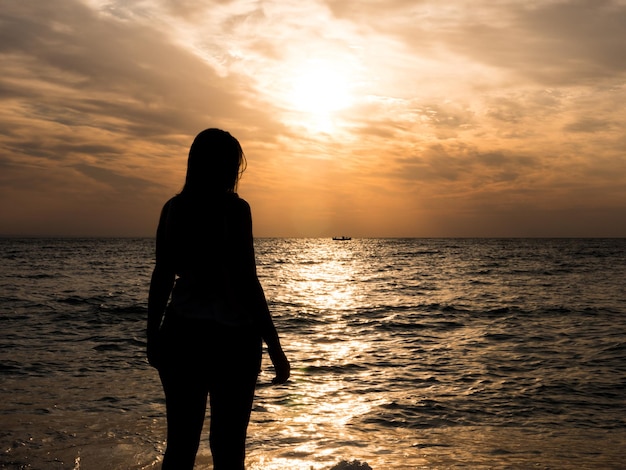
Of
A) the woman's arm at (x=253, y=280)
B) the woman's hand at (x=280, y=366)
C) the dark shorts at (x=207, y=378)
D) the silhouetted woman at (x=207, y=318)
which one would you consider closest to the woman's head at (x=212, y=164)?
the silhouetted woman at (x=207, y=318)

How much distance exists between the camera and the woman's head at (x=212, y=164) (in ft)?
8.64

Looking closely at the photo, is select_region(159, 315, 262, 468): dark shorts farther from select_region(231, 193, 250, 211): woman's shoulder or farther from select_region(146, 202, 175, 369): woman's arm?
select_region(231, 193, 250, 211): woman's shoulder

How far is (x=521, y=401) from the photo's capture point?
8625 mm

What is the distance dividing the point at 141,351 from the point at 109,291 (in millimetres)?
15519

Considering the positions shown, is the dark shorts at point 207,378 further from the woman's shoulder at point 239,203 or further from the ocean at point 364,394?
the ocean at point 364,394

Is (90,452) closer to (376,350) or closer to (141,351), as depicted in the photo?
(141,351)

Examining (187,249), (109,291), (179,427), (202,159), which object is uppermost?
(202,159)

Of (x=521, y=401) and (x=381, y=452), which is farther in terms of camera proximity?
(x=521, y=401)

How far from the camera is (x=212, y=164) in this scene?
2654mm

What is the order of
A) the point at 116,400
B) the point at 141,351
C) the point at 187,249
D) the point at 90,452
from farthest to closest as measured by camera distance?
the point at 141,351 → the point at 116,400 → the point at 90,452 → the point at 187,249

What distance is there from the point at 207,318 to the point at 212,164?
2.42 ft

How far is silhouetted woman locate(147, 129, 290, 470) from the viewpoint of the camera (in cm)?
247

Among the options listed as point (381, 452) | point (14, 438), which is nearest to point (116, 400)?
point (14, 438)

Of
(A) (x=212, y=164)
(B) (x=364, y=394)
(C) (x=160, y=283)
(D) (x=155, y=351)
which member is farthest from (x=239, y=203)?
(B) (x=364, y=394)
